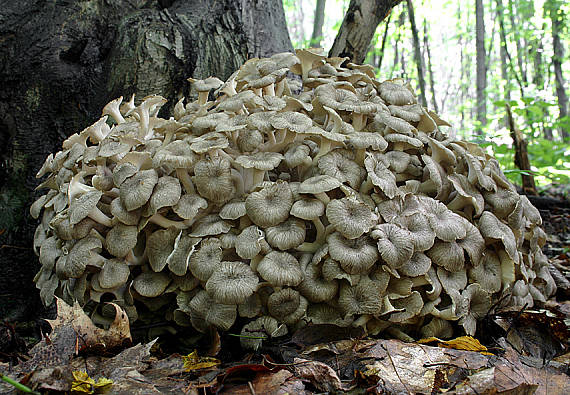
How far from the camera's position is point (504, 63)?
24.8 meters

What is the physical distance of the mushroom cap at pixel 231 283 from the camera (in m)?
2.38

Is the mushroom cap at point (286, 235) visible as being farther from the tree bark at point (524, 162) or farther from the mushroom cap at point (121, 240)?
the tree bark at point (524, 162)

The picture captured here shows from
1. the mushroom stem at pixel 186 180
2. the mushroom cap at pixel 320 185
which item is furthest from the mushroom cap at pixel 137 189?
the mushroom cap at pixel 320 185

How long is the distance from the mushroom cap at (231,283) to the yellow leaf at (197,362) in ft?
1.05

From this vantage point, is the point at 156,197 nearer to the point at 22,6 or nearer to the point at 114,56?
the point at 114,56

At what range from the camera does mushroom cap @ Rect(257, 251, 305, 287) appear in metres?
2.40

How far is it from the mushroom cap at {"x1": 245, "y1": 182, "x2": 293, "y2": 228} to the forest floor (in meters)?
0.66

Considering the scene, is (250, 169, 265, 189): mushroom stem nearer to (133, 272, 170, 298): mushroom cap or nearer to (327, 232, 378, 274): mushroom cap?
(327, 232, 378, 274): mushroom cap

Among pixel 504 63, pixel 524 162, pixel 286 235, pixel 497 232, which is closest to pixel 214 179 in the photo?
pixel 286 235

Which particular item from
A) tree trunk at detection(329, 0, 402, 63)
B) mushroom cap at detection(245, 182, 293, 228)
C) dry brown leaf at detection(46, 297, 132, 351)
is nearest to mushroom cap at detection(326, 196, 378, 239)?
mushroom cap at detection(245, 182, 293, 228)

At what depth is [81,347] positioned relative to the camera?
2.25 m

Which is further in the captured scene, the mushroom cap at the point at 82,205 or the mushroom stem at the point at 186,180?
the mushroom stem at the point at 186,180

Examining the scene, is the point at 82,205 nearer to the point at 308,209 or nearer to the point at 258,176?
the point at 258,176

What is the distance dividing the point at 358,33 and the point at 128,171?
3256 millimetres
